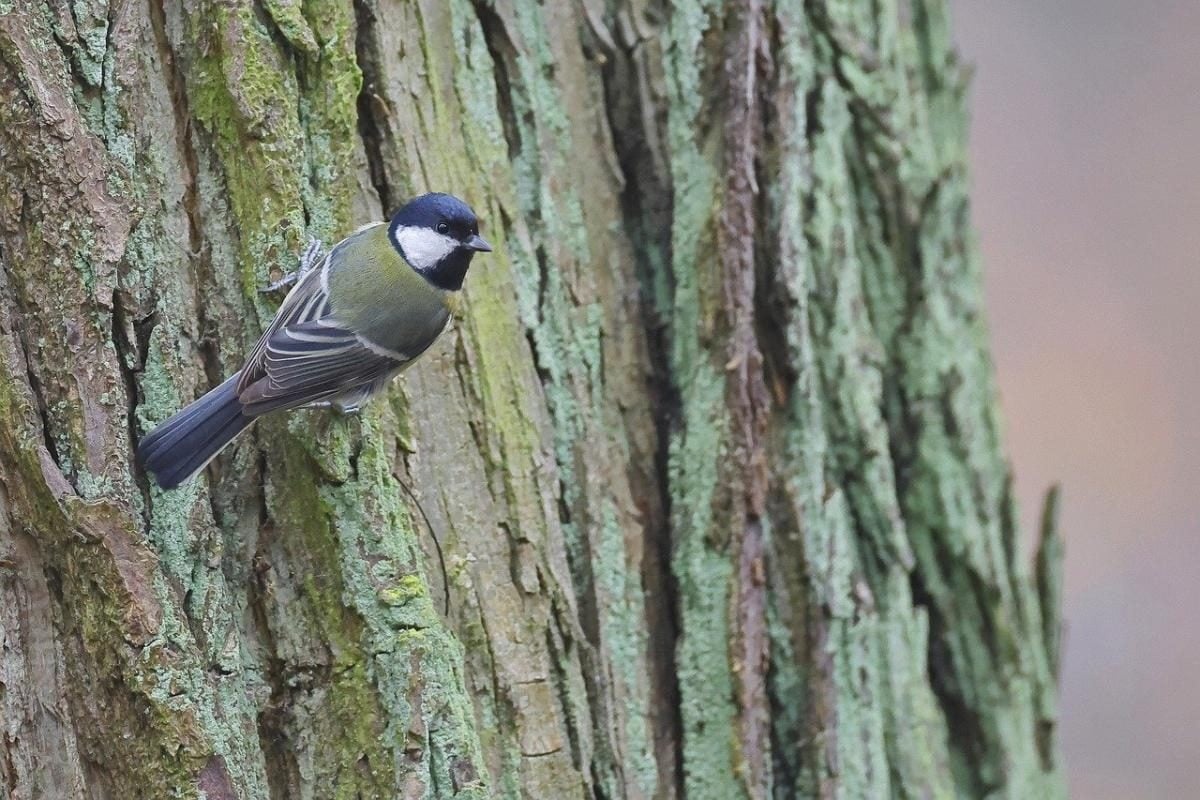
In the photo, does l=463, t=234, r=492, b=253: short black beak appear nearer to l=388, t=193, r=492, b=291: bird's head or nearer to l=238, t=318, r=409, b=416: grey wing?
l=388, t=193, r=492, b=291: bird's head

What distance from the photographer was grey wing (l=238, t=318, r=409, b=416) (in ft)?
6.66

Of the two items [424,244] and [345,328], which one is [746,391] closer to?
[424,244]

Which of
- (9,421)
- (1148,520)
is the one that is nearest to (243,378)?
(9,421)

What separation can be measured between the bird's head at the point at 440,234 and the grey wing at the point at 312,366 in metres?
0.20

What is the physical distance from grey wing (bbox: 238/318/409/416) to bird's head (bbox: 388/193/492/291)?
201 millimetres

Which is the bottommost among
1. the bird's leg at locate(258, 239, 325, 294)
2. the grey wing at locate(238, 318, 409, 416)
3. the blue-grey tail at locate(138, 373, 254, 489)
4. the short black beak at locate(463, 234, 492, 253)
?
the blue-grey tail at locate(138, 373, 254, 489)

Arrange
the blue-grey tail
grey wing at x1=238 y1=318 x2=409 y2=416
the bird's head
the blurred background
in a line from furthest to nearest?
1. the blurred background
2. the bird's head
3. grey wing at x1=238 y1=318 x2=409 y2=416
4. the blue-grey tail

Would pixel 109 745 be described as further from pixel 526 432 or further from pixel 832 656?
pixel 832 656

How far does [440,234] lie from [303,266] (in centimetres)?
29

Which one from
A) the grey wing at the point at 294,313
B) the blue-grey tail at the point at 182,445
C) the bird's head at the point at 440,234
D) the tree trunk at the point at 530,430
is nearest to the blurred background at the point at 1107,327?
the tree trunk at the point at 530,430

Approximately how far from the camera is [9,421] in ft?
6.04

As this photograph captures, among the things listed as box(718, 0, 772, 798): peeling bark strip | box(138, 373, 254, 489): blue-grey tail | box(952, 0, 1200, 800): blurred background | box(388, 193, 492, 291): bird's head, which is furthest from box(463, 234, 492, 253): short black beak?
box(952, 0, 1200, 800): blurred background

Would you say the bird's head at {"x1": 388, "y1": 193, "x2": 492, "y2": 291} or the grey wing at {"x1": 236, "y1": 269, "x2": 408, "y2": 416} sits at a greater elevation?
the bird's head at {"x1": 388, "y1": 193, "x2": 492, "y2": 291}

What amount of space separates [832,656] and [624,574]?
44cm
